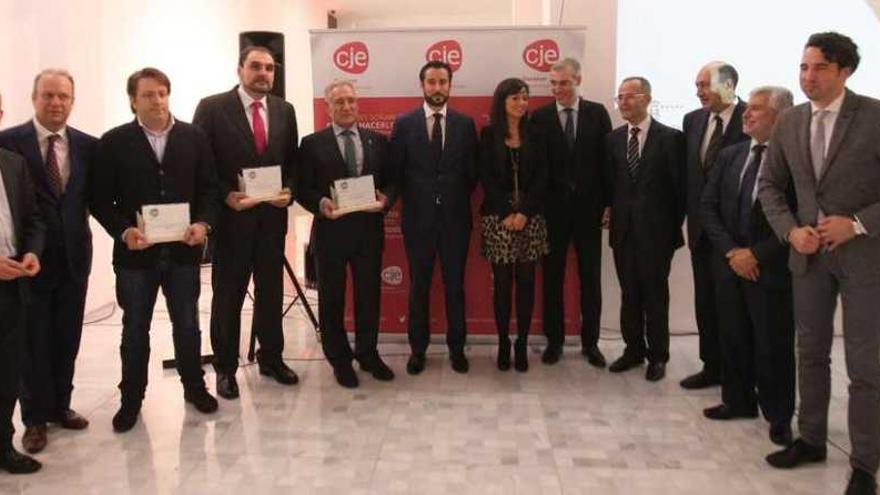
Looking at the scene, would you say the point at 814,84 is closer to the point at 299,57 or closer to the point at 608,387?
the point at 608,387

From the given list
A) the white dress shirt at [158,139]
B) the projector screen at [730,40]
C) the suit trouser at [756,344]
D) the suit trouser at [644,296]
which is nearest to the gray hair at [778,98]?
the suit trouser at [756,344]

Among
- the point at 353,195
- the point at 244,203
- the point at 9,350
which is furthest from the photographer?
the point at 353,195

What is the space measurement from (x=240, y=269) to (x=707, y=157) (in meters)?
2.55

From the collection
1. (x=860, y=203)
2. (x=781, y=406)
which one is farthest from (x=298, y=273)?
(x=860, y=203)

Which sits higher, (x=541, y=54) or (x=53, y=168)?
(x=541, y=54)

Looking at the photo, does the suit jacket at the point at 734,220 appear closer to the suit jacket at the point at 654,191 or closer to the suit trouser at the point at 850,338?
the suit trouser at the point at 850,338

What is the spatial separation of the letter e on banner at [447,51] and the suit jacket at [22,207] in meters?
2.60

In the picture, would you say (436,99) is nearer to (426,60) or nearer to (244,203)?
(426,60)

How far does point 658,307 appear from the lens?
4309 mm

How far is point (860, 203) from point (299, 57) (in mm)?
8424

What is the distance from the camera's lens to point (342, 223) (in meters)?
4.15

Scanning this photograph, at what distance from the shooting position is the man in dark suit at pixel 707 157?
154 inches

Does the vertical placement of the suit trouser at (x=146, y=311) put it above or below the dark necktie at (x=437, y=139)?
below

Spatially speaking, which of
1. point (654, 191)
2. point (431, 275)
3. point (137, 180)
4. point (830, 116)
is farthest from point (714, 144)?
point (137, 180)
